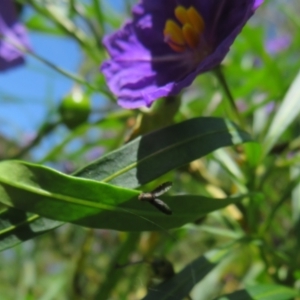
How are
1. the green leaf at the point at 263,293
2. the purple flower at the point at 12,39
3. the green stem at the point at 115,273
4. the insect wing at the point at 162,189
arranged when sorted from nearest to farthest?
the insect wing at the point at 162,189 < the green leaf at the point at 263,293 < the green stem at the point at 115,273 < the purple flower at the point at 12,39

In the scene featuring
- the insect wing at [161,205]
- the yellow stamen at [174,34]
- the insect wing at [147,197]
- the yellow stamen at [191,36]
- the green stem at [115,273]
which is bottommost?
the green stem at [115,273]

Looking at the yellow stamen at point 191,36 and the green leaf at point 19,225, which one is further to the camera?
the yellow stamen at point 191,36

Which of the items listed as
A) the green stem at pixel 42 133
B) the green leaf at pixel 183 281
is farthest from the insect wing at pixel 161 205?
the green stem at pixel 42 133

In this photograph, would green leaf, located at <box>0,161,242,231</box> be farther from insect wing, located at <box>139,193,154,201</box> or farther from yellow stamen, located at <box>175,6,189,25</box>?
yellow stamen, located at <box>175,6,189,25</box>

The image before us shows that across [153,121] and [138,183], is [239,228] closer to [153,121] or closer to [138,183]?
[153,121]

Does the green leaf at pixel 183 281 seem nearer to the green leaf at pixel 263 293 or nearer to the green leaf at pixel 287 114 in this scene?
the green leaf at pixel 263 293

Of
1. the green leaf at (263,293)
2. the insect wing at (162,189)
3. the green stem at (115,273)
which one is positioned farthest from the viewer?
the green stem at (115,273)

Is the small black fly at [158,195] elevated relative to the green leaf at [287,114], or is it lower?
elevated
